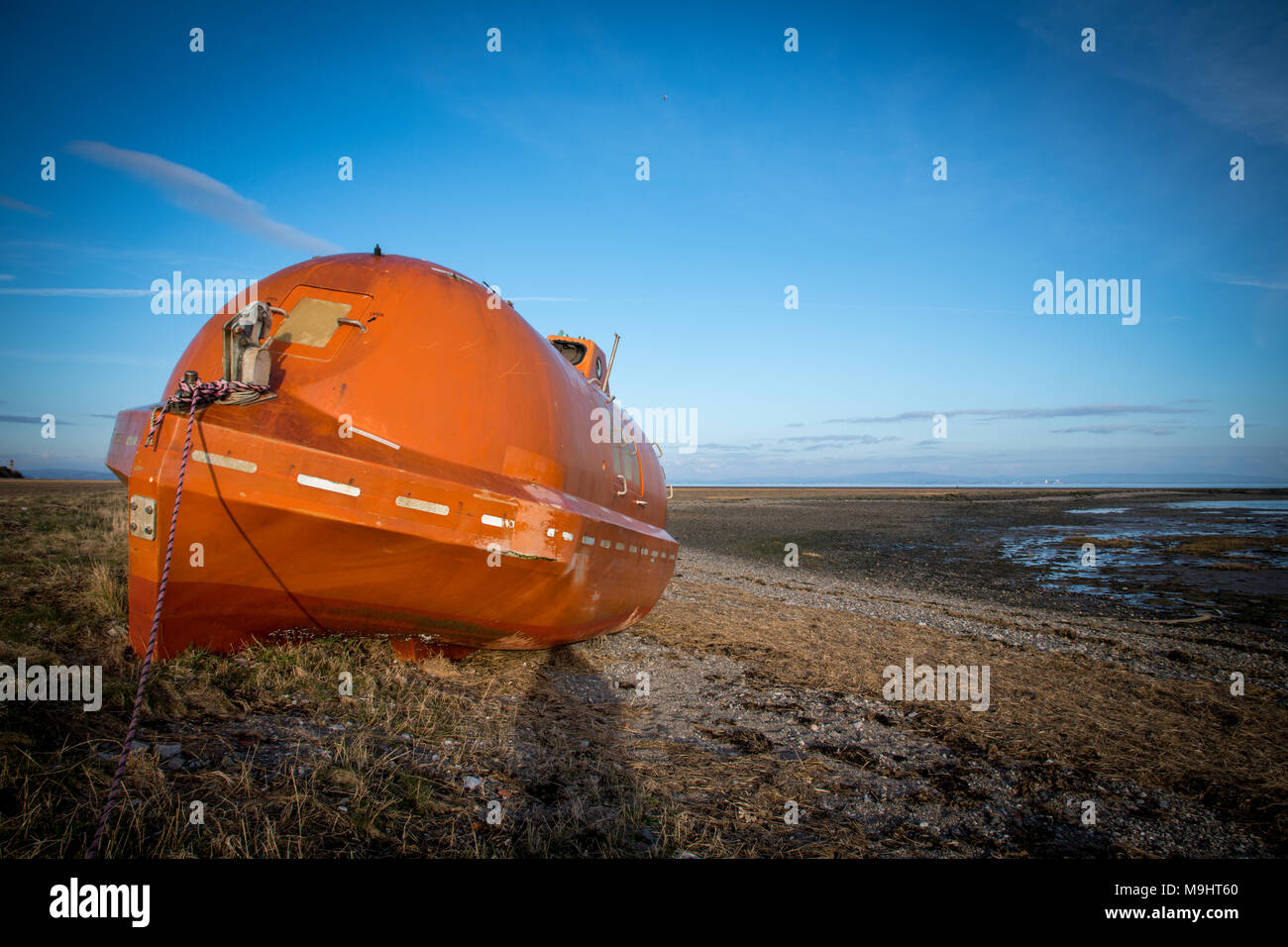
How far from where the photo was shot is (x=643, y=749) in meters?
4.04

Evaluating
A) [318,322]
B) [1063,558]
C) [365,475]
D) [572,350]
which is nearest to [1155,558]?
[1063,558]

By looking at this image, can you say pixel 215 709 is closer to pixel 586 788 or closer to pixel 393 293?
pixel 586 788

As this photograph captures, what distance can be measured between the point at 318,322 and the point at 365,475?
4.22 ft

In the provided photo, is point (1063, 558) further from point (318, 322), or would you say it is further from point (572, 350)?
point (318, 322)

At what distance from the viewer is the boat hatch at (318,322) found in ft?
13.5

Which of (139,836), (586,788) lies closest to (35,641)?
(139,836)

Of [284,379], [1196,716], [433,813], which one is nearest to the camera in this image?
[433,813]

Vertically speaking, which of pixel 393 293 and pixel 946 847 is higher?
pixel 393 293

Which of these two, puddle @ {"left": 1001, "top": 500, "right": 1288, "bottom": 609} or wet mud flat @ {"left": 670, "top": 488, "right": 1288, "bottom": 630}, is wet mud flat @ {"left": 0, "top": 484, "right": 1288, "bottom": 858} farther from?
puddle @ {"left": 1001, "top": 500, "right": 1288, "bottom": 609}

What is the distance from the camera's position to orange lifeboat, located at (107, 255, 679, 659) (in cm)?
356

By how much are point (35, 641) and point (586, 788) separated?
4.33 m

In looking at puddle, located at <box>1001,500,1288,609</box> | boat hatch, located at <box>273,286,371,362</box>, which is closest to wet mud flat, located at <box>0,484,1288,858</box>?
boat hatch, located at <box>273,286,371,362</box>

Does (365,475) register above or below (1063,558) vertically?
above
